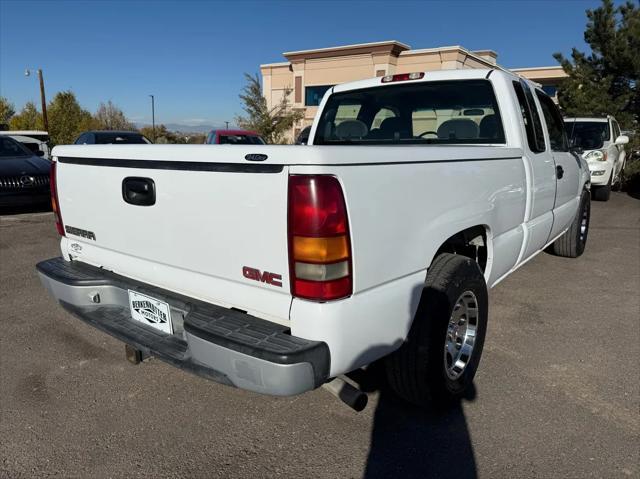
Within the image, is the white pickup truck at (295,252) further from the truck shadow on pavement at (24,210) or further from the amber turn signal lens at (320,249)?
the truck shadow on pavement at (24,210)

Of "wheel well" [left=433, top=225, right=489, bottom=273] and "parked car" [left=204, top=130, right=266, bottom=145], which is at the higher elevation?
"parked car" [left=204, top=130, right=266, bottom=145]

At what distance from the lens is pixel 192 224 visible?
2.31 meters

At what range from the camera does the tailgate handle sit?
96.3 inches

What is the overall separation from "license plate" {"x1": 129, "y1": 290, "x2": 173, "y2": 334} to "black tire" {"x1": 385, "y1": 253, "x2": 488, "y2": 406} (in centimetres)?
115

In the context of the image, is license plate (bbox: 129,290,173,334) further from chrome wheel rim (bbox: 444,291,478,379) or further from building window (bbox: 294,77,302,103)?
building window (bbox: 294,77,302,103)

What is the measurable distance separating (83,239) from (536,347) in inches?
127

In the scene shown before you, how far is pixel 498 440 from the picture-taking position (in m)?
2.59

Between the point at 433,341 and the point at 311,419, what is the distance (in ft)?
2.73


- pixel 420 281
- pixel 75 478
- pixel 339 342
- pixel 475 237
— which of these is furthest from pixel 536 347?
pixel 75 478

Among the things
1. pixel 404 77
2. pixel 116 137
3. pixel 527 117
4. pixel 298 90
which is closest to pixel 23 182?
pixel 116 137

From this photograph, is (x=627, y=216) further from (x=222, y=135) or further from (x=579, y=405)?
(x=222, y=135)

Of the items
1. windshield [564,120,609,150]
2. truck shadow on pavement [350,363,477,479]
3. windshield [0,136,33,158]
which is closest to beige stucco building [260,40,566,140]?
windshield [564,120,609,150]

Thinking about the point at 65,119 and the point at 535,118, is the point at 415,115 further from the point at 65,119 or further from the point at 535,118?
the point at 65,119

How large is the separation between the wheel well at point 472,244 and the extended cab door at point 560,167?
1524 millimetres
